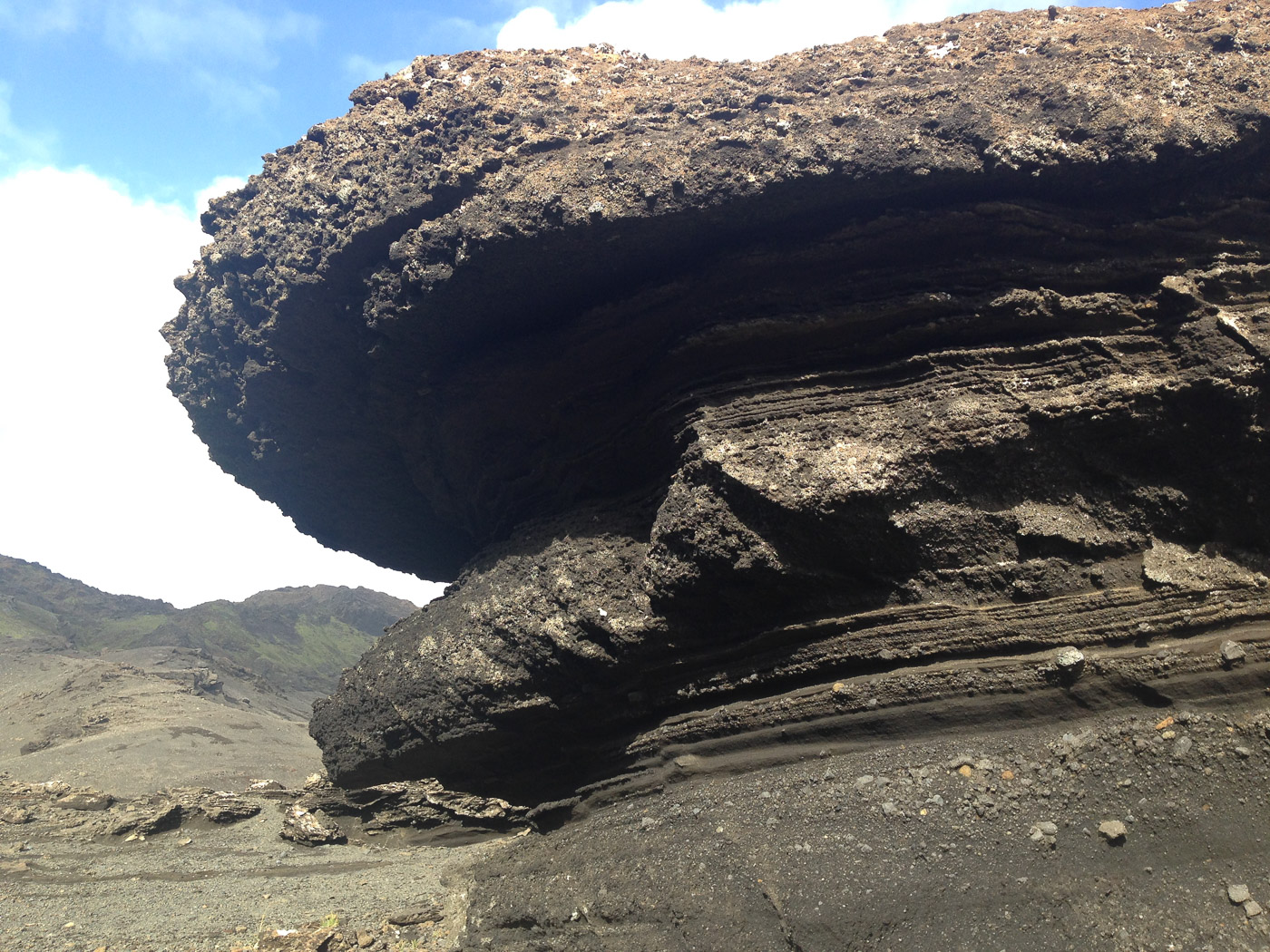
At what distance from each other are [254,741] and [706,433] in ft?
66.0

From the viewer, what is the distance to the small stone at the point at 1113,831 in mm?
5871

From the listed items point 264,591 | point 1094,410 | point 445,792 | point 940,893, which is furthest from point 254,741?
point 264,591

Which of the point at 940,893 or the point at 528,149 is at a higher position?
the point at 528,149

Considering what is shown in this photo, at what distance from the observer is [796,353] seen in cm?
899

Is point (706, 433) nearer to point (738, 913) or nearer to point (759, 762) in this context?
point (759, 762)

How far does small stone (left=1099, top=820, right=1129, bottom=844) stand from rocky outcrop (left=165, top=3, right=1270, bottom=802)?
5.10 feet

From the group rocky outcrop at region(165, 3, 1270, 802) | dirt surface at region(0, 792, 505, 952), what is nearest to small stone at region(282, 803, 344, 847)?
dirt surface at region(0, 792, 505, 952)

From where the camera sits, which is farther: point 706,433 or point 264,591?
point 264,591

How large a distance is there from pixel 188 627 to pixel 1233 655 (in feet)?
158

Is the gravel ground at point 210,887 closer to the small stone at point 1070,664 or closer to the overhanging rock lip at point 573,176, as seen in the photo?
the overhanging rock lip at point 573,176

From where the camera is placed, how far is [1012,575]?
23.9ft

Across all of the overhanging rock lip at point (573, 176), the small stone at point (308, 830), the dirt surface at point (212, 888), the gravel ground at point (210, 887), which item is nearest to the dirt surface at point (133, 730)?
the dirt surface at point (212, 888)

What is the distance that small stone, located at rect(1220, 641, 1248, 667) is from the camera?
21.0 ft

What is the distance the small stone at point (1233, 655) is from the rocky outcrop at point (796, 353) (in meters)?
0.28
